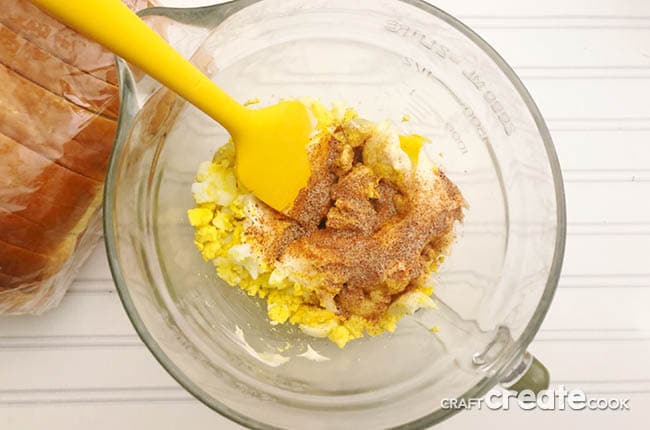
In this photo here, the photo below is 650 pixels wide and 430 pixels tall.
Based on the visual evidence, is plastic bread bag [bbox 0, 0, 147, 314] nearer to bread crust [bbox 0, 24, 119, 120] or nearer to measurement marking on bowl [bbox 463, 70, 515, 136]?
bread crust [bbox 0, 24, 119, 120]

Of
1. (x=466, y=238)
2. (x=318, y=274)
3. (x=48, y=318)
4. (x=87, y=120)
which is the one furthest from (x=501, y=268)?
(x=48, y=318)

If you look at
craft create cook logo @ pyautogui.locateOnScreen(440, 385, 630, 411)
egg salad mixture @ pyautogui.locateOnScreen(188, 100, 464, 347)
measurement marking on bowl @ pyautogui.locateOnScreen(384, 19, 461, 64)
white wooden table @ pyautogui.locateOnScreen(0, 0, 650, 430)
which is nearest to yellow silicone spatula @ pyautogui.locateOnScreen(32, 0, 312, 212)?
egg salad mixture @ pyautogui.locateOnScreen(188, 100, 464, 347)

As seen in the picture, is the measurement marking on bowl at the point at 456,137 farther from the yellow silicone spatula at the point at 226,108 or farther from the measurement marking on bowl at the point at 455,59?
the yellow silicone spatula at the point at 226,108

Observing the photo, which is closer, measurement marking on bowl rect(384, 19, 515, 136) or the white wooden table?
measurement marking on bowl rect(384, 19, 515, 136)

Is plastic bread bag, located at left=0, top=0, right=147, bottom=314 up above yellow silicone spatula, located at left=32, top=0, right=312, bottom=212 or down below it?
below

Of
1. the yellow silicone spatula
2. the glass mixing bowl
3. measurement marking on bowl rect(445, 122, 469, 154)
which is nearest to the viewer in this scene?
the yellow silicone spatula

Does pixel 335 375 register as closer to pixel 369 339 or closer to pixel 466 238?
pixel 369 339
